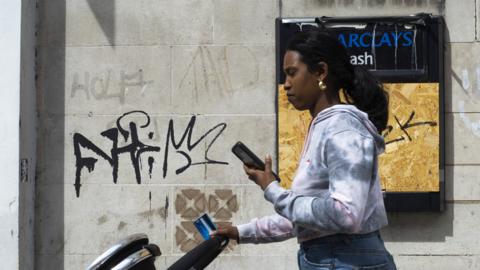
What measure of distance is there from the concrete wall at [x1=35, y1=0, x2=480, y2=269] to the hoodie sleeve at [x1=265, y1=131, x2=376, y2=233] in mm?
3700

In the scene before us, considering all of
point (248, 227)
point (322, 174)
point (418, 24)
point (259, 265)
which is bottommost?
point (259, 265)

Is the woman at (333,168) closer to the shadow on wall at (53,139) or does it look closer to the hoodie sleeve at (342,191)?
the hoodie sleeve at (342,191)

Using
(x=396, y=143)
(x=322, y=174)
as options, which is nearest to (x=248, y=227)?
(x=322, y=174)

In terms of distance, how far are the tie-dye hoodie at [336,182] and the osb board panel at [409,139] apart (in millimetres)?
3388

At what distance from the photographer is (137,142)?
661cm

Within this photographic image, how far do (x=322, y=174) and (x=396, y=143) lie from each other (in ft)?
11.9

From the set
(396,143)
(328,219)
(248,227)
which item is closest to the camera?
(328,219)

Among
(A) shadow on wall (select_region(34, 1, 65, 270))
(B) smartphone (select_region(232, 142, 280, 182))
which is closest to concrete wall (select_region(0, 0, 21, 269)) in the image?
(A) shadow on wall (select_region(34, 1, 65, 270))

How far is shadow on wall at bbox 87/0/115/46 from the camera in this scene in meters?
6.64

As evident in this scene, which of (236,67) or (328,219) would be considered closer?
(328,219)

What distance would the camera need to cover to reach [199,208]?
258 inches

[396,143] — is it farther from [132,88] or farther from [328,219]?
[328,219]

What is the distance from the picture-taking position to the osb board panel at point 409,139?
638 cm

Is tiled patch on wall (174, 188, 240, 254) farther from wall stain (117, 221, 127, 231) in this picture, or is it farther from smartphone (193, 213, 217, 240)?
smartphone (193, 213, 217, 240)
